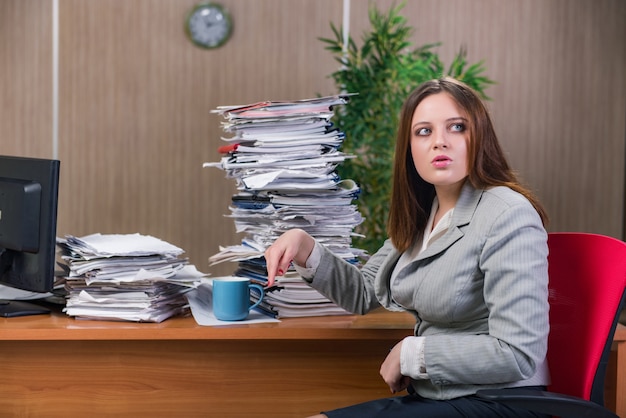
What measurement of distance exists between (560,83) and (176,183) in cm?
262

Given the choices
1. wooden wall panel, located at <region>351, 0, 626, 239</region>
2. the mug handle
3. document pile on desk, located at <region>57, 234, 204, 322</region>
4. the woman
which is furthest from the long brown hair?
wooden wall panel, located at <region>351, 0, 626, 239</region>

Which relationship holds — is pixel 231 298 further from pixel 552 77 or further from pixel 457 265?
pixel 552 77

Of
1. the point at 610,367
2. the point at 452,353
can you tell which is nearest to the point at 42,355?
the point at 452,353

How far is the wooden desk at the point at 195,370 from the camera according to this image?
1.91m

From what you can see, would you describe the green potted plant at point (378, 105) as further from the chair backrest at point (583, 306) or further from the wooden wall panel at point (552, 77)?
the chair backrest at point (583, 306)

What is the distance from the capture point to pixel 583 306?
1619mm

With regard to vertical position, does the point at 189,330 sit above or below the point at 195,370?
above

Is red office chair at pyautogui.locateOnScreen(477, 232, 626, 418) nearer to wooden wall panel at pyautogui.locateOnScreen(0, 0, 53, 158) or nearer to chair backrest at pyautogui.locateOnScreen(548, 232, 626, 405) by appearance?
chair backrest at pyautogui.locateOnScreen(548, 232, 626, 405)

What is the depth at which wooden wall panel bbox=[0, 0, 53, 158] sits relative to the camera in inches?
195

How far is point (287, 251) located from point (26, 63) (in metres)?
3.76

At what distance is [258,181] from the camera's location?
2.00 metres

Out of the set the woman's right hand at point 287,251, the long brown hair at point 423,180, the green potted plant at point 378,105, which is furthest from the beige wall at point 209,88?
the long brown hair at point 423,180

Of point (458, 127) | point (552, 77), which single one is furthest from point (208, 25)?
point (458, 127)

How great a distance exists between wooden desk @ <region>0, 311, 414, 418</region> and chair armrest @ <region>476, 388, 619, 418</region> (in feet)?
1.81
